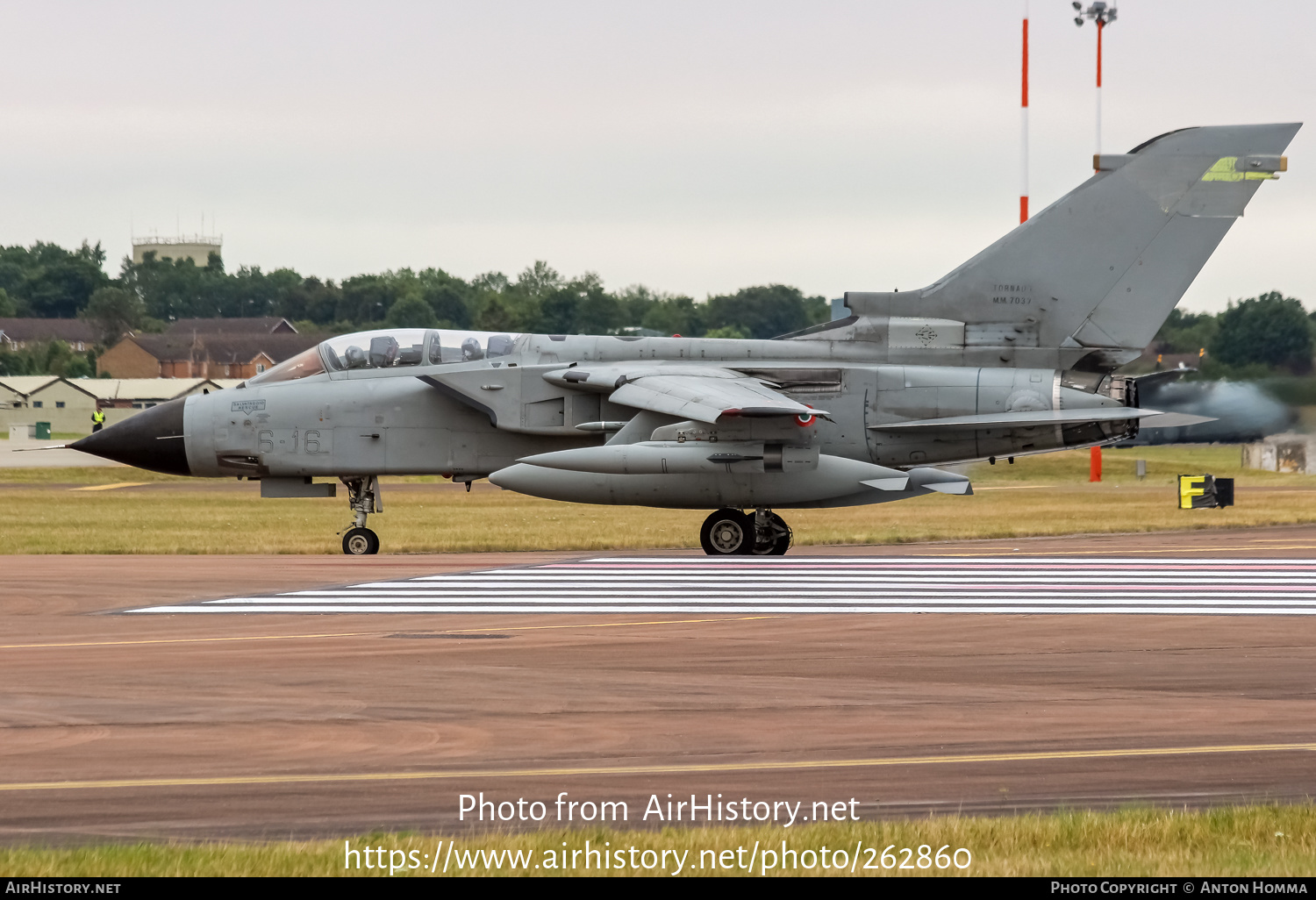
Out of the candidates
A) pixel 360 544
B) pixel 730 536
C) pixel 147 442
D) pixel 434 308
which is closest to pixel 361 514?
pixel 360 544

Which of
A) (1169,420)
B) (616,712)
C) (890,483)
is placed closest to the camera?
(616,712)

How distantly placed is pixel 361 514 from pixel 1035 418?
29.1ft

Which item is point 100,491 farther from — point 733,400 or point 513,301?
point 513,301

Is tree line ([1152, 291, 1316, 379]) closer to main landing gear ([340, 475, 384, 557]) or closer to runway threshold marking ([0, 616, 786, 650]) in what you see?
main landing gear ([340, 475, 384, 557])

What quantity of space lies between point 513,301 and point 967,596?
59.3 meters

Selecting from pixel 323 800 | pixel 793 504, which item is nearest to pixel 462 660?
pixel 323 800

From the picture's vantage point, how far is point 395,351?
64.7ft

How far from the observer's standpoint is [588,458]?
1744 centimetres

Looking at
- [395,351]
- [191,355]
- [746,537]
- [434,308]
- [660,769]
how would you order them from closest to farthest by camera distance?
1. [660,769]
2. [746,537]
3. [395,351]
4. [434,308]
5. [191,355]

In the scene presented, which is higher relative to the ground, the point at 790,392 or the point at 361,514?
the point at 790,392

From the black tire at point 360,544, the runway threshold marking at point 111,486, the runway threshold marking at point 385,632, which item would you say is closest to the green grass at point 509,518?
the runway threshold marking at point 111,486

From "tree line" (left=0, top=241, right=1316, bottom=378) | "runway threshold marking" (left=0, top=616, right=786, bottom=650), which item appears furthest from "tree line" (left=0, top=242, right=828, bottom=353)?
"runway threshold marking" (left=0, top=616, right=786, bottom=650)

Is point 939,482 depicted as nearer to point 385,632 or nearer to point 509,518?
point 385,632

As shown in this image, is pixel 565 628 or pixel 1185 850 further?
pixel 565 628
